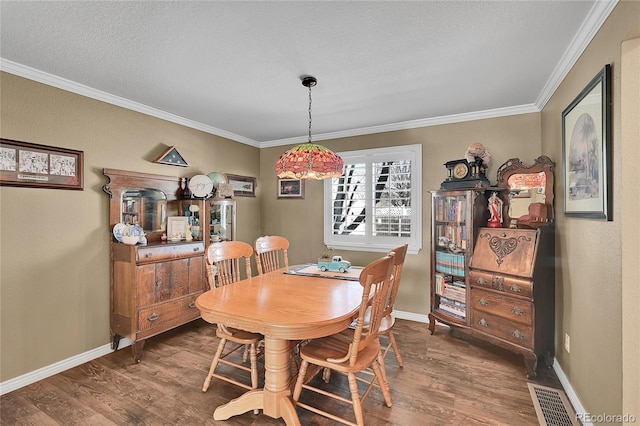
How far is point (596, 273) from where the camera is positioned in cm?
183

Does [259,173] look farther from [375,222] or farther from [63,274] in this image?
[63,274]

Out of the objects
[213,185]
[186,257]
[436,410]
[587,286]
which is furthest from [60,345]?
[587,286]

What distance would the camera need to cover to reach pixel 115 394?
2260mm

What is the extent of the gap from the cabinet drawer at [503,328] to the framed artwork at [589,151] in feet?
3.33

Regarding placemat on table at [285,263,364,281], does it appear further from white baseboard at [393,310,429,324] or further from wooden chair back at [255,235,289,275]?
white baseboard at [393,310,429,324]

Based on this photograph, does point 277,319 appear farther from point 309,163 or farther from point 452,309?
point 452,309

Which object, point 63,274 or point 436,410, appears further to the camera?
point 63,274

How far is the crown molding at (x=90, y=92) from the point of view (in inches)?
92.1

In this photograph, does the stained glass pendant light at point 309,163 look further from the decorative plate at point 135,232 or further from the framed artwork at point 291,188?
the framed artwork at point 291,188

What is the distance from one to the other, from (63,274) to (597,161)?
4058 millimetres

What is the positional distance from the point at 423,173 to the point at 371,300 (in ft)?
7.72

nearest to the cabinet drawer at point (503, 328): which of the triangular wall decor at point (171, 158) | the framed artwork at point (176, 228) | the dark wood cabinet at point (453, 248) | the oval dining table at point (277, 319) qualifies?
the dark wood cabinet at point (453, 248)

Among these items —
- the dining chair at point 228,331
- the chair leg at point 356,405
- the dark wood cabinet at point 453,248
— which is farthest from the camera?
the dark wood cabinet at point 453,248

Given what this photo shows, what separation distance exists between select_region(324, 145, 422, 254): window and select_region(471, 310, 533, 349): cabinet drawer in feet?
3.66
